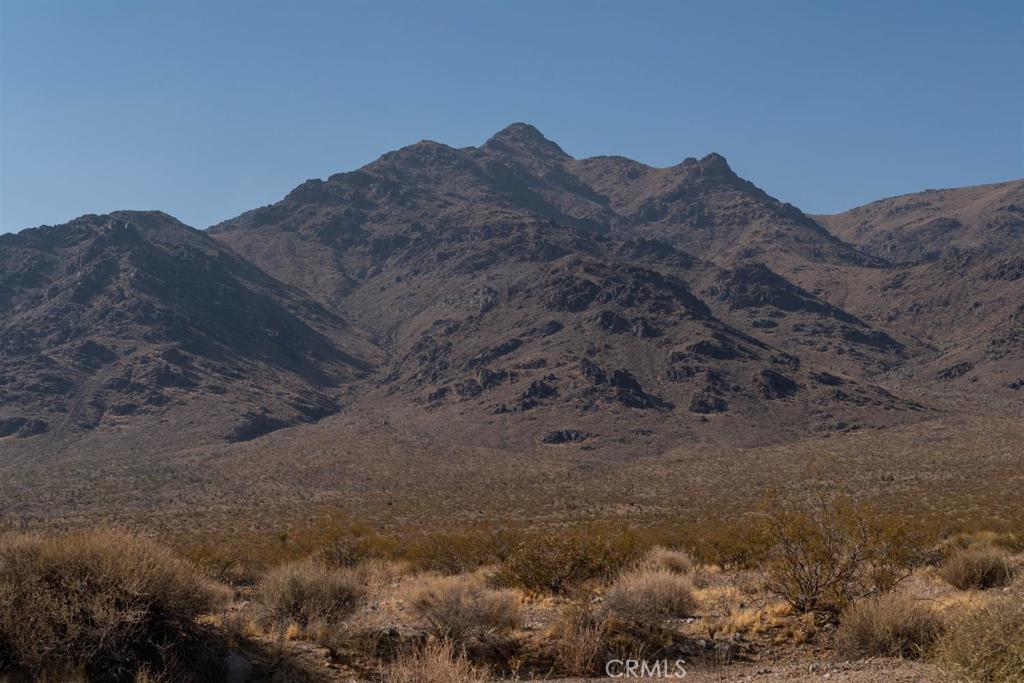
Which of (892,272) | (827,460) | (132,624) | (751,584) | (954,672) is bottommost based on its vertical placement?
(827,460)

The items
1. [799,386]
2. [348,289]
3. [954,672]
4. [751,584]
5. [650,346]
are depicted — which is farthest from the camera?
[348,289]

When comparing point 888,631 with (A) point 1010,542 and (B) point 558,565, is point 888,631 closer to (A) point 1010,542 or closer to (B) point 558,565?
(B) point 558,565

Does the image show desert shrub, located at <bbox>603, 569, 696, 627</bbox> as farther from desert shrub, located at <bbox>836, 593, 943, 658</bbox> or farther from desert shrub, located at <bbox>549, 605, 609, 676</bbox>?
desert shrub, located at <bbox>836, 593, 943, 658</bbox>

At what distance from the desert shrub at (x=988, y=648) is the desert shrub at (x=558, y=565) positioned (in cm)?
801

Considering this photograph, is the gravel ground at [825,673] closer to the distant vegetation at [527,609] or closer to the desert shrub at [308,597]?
the distant vegetation at [527,609]

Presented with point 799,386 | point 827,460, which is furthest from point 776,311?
point 827,460

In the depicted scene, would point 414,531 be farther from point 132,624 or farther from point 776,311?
point 776,311

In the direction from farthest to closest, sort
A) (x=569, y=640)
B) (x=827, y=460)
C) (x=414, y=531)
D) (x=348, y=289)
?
(x=348, y=289) < (x=827, y=460) < (x=414, y=531) < (x=569, y=640)

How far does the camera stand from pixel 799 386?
105m

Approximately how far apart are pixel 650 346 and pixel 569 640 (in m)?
110

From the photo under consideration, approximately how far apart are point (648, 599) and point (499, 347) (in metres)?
113

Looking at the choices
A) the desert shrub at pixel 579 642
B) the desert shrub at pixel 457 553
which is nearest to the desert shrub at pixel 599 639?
the desert shrub at pixel 579 642

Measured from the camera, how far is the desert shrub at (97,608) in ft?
29.7

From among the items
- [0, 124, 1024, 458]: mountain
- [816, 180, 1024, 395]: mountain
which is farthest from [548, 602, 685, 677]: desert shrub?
[816, 180, 1024, 395]: mountain
